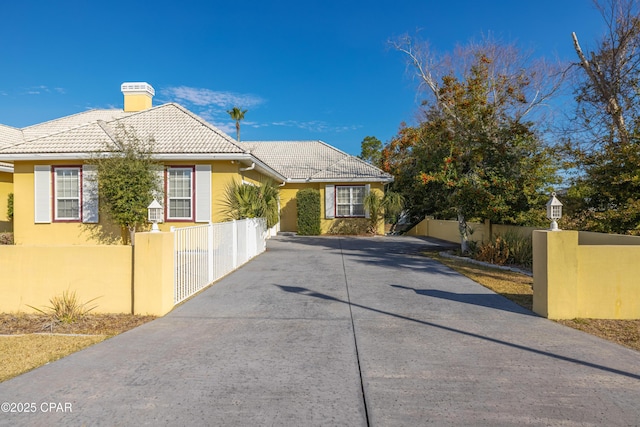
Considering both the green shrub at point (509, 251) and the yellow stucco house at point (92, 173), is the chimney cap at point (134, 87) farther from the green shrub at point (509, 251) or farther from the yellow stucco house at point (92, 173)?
the green shrub at point (509, 251)

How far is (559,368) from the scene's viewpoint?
4.09 metres

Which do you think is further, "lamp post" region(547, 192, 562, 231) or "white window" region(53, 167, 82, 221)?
"white window" region(53, 167, 82, 221)

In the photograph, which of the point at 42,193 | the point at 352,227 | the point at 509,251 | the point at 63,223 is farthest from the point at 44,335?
the point at 352,227

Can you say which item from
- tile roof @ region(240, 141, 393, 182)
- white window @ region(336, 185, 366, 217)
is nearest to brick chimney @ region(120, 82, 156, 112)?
tile roof @ region(240, 141, 393, 182)

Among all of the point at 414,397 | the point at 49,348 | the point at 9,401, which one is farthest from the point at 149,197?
the point at 414,397

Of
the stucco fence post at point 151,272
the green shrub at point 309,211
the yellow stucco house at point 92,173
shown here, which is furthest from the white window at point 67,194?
the green shrub at point 309,211

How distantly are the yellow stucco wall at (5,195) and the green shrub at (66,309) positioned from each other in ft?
45.0

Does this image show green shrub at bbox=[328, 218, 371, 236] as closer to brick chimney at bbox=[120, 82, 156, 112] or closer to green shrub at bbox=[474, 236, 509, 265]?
green shrub at bbox=[474, 236, 509, 265]

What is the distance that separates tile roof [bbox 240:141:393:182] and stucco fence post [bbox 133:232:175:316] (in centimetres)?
1409

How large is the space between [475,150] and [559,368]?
9620mm

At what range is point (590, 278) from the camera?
6.09 metres

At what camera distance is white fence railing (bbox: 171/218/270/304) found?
6.87m

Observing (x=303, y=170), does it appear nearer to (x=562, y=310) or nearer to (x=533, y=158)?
(x=533, y=158)

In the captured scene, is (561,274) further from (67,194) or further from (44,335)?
(67,194)
